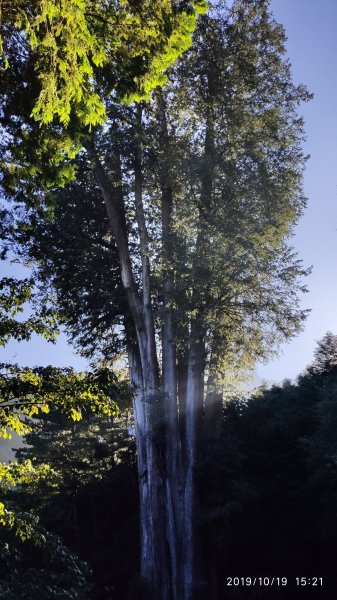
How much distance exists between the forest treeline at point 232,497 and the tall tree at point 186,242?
56.3 inches

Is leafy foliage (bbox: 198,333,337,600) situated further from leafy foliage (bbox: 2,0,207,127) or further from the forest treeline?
leafy foliage (bbox: 2,0,207,127)

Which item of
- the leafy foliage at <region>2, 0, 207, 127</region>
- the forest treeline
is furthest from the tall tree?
the leafy foliage at <region>2, 0, 207, 127</region>

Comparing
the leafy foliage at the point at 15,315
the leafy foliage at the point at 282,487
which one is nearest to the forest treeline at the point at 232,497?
the leafy foliage at the point at 282,487

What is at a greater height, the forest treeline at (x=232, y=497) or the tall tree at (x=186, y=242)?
the tall tree at (x=186, y=242)

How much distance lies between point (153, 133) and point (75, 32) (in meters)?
10.2

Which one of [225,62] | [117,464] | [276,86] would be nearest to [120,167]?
[225,62]

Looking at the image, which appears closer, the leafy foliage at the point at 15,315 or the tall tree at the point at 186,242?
the leafy foliage at the point at 15,315

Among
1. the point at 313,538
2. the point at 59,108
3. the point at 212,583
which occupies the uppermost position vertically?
the point at 59,108

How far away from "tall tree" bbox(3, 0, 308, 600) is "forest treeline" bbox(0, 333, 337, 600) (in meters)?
1.43

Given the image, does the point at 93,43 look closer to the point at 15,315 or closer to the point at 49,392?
the point at 15,315

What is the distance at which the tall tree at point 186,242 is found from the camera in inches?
561

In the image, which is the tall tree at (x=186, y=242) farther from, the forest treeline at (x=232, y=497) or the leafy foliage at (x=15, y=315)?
the leafy foliage at (x=15, y=315)

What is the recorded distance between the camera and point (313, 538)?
2088 centimetres

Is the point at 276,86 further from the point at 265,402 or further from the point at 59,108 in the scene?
the point at 265,402
